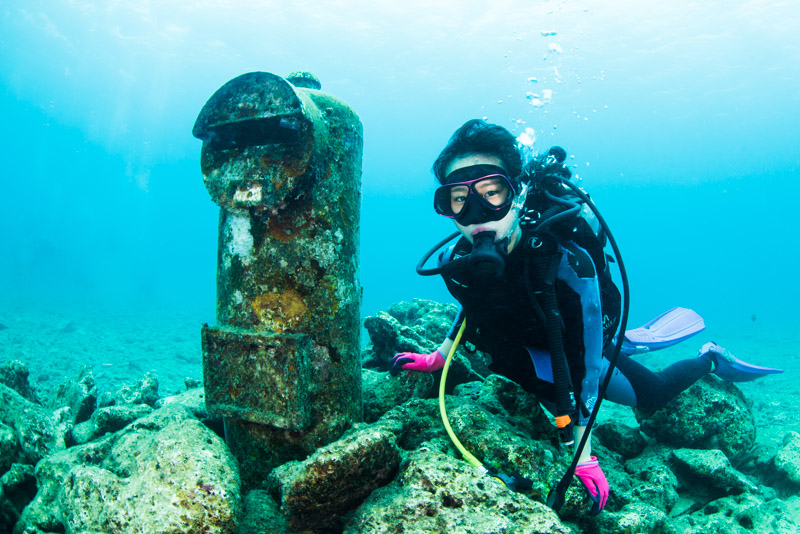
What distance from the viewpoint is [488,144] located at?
2.70 m

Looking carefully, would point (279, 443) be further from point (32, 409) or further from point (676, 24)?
point (676, 24)

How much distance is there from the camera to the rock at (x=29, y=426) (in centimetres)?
309

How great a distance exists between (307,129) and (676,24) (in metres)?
38.3

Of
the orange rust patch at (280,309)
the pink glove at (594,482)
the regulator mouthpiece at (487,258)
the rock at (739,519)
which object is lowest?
the rock at (739,519)

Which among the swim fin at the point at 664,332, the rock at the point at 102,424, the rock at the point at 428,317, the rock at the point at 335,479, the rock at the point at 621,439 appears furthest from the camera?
the rock at the point at 428,317

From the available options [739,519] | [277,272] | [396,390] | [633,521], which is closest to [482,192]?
[277,272]

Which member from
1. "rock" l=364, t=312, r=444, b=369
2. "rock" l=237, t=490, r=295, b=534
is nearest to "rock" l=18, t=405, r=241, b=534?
"rock" l=237, t=490, r=295, b=534

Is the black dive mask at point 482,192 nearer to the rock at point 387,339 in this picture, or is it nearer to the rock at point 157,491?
the rock at point 157,491

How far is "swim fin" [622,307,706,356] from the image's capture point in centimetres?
473

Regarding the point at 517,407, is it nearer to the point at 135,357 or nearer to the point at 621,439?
the point at 621,439

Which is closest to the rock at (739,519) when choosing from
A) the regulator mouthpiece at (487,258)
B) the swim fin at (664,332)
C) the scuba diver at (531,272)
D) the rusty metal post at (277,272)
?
the scuba diver at (531,272)

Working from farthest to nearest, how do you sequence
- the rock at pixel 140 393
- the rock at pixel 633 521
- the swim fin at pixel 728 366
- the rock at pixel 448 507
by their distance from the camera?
the rock at pixel 140 393
the swim fin at pixel 728 366
the rock at pixel 633 521
the rock at pixel 448 507

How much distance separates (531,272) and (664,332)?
395 centimetres

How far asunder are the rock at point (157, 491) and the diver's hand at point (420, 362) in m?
1.83
